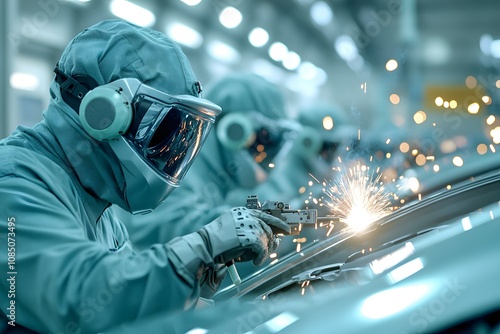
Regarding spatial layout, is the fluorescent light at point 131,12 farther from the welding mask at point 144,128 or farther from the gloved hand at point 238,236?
the gloved hand at point 238,236

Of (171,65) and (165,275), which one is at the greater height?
(171,65)

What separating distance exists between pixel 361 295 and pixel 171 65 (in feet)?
2.83

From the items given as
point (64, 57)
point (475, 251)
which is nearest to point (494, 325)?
point (475, 251)

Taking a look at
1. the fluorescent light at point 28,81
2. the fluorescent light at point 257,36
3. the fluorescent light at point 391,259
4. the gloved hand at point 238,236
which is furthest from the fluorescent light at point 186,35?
the fluorescent light at point 391,259

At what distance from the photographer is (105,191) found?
1.86m

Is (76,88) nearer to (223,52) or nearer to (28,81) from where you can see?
(28,81)

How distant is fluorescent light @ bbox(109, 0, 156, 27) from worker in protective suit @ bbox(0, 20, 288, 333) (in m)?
4.12

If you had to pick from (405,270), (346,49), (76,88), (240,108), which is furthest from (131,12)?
(346,49)

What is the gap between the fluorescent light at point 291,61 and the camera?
15.8 meters

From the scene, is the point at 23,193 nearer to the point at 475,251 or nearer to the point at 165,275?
the point at 165,275

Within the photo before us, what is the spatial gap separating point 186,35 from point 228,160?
427 cm

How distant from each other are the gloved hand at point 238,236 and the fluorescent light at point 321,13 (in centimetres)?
1299

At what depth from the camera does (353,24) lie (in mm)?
17016

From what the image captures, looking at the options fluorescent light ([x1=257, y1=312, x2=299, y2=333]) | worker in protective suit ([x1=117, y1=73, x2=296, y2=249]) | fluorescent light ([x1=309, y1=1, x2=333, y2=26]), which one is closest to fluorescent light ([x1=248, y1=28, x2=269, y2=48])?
fluorescent light ([x1=309, y1=1, x2=333, y2=26])
